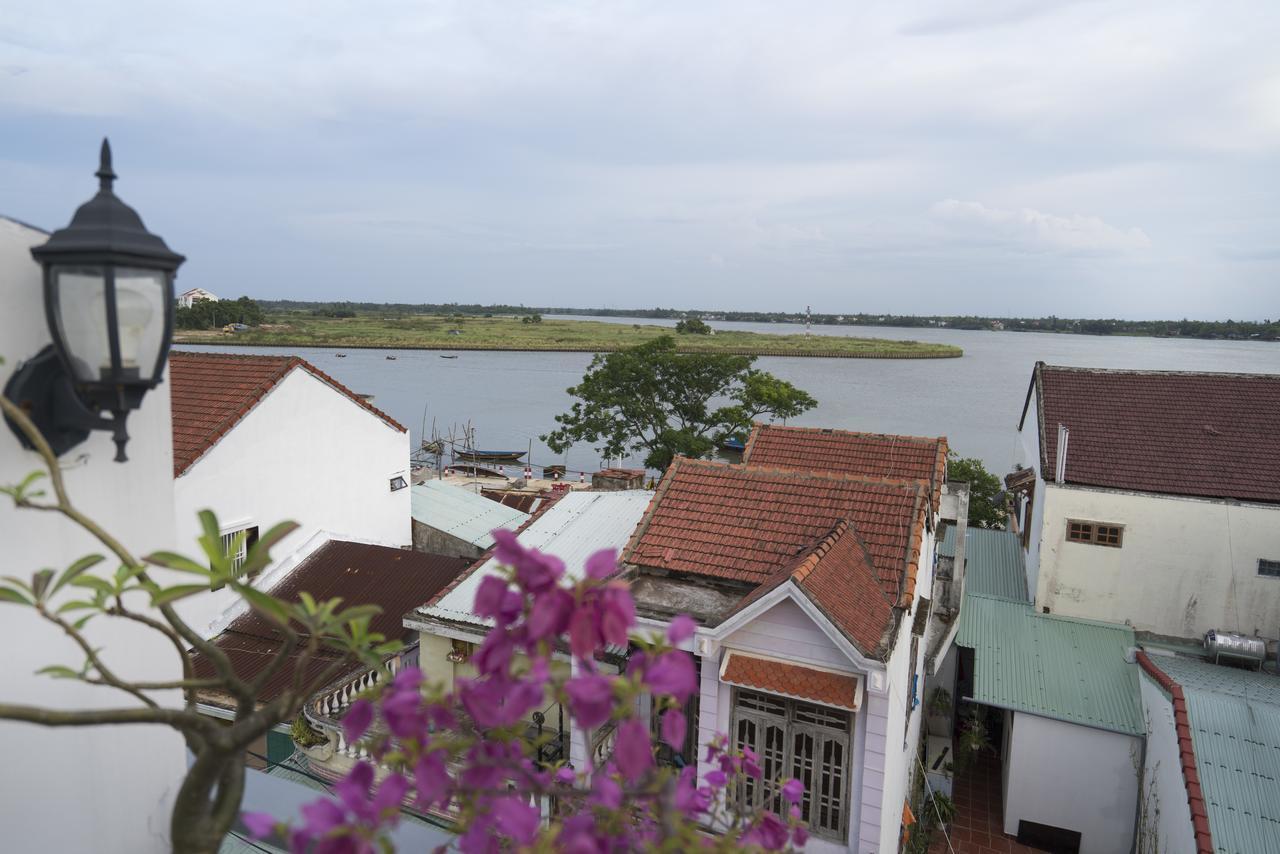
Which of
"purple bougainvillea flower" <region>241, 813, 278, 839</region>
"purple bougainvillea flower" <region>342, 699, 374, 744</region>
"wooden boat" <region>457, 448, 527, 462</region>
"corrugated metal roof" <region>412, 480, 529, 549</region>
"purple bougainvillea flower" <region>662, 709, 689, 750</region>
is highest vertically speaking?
"purple bougainvillea flower" <region>662, 709, 689, 750</region>

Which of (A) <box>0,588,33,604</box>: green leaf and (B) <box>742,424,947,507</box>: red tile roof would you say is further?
(B) <box>742,424,947,507</box>: red tile roof

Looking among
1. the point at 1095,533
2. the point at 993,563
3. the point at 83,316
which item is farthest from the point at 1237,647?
the point at 83,316

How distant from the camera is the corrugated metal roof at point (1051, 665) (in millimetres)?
9094

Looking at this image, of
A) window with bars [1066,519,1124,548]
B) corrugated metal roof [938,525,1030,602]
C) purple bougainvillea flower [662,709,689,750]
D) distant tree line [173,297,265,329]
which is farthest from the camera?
distant tree line [173,297,265,329]

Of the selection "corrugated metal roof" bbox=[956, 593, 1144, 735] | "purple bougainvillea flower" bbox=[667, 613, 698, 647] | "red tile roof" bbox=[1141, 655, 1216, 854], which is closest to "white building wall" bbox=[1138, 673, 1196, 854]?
"red tile roof" bbox=[1141, 655, 1216, 854]

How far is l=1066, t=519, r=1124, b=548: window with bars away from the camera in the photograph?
10.7 m

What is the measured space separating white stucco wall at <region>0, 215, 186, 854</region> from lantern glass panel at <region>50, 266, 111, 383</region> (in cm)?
21

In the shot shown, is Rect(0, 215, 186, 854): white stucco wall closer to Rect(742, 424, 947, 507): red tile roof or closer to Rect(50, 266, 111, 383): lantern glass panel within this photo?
Rect(50, 266, 111, 383): lantern glass panel

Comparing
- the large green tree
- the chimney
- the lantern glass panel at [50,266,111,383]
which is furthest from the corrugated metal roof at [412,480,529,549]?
the lantern glass panel at [50,266,111,383]

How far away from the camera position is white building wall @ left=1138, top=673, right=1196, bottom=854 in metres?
7.04

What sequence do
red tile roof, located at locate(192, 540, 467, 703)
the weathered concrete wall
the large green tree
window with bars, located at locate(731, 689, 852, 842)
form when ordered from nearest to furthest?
window with bars, located at locate(731, 689, 852, 842), red tile roof, located at locate(192, 540, 467, 703), the weathered concrete wall, the large green tree

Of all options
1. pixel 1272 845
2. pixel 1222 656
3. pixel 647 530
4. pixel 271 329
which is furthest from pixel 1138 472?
pixel 271 329

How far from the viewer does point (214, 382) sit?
34.7 ft

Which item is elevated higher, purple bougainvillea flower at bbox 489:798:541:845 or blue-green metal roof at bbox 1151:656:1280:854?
purple bougainvillea flower at bbox 489:798:541:845
